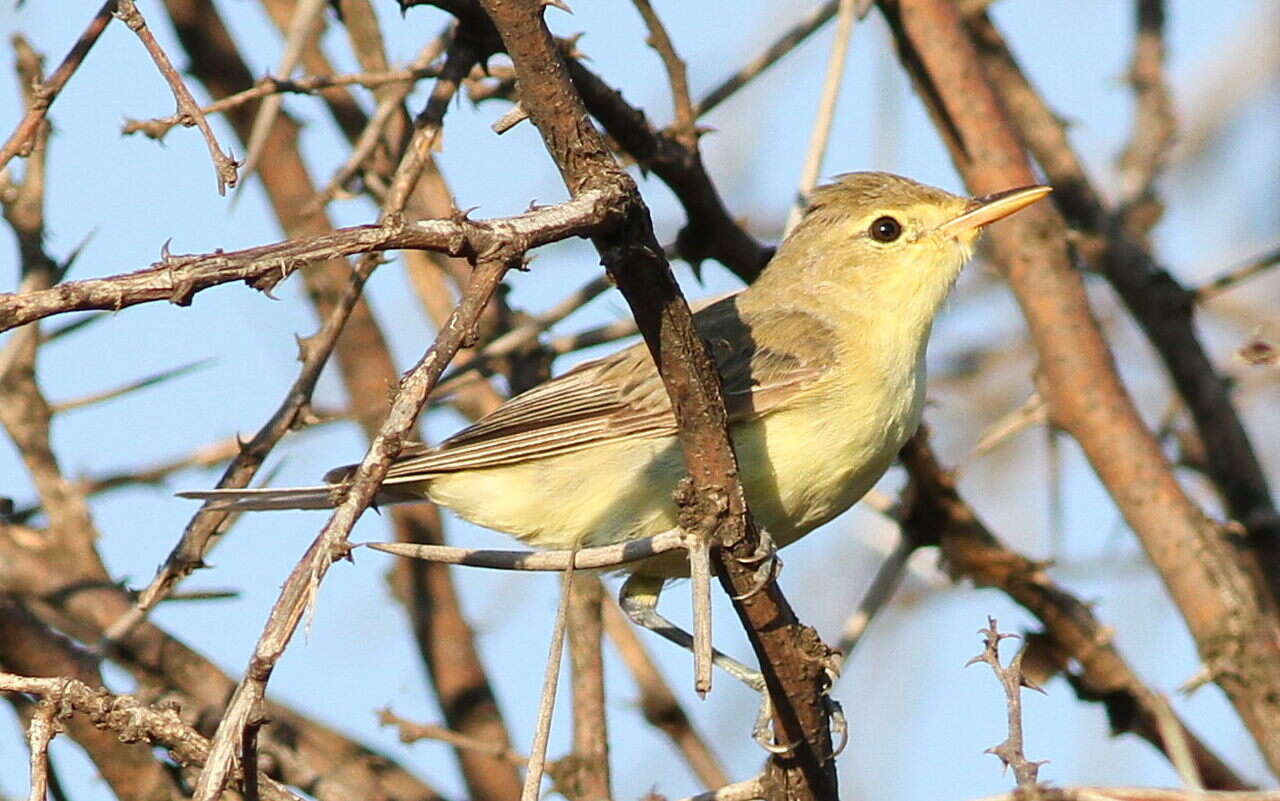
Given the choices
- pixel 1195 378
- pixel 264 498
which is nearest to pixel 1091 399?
pixel 1195 378

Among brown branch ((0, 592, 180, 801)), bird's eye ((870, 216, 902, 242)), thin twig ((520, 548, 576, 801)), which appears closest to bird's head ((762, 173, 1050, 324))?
bird's eye ((870, 216, 902, 242))

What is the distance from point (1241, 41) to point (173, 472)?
15.2ft

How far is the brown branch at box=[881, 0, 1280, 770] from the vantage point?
4.58 m

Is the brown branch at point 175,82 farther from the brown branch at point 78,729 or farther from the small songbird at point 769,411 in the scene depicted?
the brown branch at point 78,729

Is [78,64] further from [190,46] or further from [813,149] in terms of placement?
[190,46]

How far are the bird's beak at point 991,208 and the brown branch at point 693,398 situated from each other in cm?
180

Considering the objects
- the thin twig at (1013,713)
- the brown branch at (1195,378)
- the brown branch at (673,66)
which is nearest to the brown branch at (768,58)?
the brown branch at (673,66)

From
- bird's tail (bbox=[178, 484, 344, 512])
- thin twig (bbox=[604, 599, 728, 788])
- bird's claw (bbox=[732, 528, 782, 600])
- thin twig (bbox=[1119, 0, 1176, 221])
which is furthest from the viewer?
thin twig (bbox=[1119, 0, 1176, 221])

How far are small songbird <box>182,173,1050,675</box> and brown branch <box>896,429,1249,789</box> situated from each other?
0.33 m

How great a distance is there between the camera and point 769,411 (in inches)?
174

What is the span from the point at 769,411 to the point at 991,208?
912 millimetres

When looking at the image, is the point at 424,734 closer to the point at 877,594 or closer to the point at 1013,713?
the point at 877,594

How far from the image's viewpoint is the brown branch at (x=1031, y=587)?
480 cm

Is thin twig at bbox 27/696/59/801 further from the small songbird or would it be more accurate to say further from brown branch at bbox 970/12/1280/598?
brown branch at bbox 970/12/1280/598
